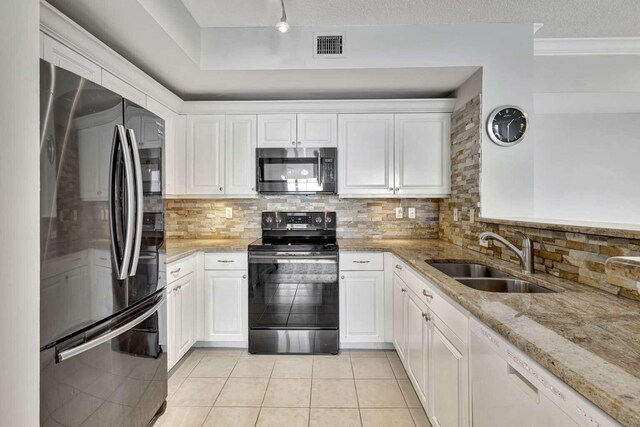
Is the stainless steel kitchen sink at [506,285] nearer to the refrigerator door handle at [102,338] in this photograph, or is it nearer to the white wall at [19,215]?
the refrigerator door handle at [102,338]

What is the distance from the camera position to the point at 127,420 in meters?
1.52

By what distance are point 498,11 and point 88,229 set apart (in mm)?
2777

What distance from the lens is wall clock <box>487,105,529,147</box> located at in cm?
232

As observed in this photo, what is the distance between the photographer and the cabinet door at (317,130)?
2.93m

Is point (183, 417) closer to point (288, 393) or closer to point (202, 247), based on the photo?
point (288, 393)

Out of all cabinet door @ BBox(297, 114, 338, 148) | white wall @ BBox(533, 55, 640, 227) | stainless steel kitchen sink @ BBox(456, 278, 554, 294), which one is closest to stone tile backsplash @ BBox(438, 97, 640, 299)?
stainless steel kitchen sink @ BBox(456, 278, 554, 294)

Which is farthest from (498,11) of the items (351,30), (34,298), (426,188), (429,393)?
(34,298)

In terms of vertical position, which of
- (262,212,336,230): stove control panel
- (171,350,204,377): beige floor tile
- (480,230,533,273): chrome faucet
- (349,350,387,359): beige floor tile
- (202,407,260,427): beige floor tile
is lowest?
(202,407,260,427): beige floor tile

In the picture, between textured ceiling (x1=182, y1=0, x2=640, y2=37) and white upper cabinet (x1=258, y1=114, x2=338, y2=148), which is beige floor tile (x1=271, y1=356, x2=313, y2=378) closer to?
white upper cabinet (x1=258, y1=114, x2=338, y2=148)

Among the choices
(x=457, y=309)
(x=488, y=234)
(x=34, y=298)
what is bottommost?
(x=457, y=309)

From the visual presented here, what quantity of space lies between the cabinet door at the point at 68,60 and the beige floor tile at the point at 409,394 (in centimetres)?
266

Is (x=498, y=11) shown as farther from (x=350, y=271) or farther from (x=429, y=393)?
(x=429, y=393)

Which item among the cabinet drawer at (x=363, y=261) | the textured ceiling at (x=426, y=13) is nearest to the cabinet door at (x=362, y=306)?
the cabinet drawer at (x=363, y=261)

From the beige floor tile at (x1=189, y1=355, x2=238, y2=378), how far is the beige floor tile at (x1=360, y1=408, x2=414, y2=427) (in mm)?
1075
